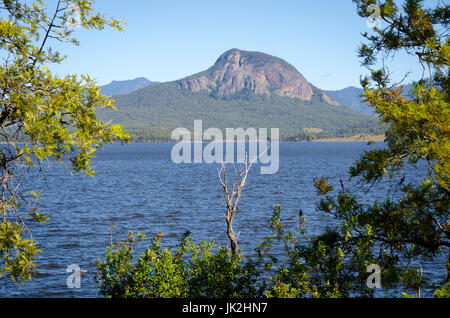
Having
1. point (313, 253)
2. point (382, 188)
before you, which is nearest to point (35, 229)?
point (313, 253)

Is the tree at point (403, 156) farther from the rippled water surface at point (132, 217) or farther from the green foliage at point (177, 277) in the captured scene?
the rippled water surface at point (132, 217)

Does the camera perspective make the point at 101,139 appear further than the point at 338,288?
No

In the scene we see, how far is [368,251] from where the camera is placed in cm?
930

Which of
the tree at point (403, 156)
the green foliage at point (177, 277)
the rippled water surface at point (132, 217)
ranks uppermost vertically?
the tree at point (403, 156)

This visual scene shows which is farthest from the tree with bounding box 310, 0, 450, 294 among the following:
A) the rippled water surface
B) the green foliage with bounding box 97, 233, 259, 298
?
the rippled water surface

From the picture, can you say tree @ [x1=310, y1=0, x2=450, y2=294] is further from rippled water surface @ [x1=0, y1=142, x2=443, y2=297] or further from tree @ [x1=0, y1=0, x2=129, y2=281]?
rippled water surface @ [x1=0, y1=142, x2=443, y2=297]

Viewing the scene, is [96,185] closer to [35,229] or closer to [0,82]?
[35,229]

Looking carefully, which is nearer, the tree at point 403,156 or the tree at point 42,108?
the tree at point 42,108

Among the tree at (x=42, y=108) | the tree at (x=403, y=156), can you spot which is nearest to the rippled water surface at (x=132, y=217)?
the tree at (x=42, y=108)

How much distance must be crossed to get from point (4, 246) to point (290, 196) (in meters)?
46.8

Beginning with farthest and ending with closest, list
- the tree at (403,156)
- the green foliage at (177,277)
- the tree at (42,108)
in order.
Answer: the green foliage at (177,277) < the tree at (403,156) < the tree at (42,108)

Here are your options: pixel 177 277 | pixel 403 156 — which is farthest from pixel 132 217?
pixel 403 156

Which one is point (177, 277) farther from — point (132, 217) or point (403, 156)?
point (132, 217)

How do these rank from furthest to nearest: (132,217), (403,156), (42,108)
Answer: (132,217) → (403,156) → (42,108)
